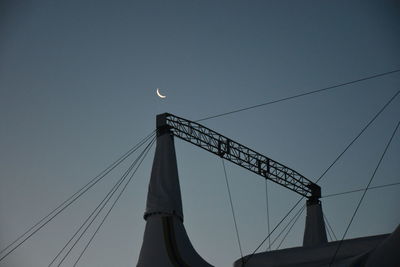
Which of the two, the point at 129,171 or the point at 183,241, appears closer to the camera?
the point at 183,241

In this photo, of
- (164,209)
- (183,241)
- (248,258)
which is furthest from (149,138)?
(248,258)

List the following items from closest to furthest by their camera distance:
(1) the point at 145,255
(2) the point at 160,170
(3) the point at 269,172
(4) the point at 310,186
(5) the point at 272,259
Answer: (5) the point at 272,259 → (1) the point at 145,255 → (2) the point at 160,170 → (3) the point at 269,172 → (4) the point at 310,186

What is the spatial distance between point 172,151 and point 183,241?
3192 millimetres

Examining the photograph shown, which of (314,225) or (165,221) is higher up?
(314,225)

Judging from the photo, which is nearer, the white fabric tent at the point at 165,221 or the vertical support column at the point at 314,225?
the white fabric tent at the point at 165,221

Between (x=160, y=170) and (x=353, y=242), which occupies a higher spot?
(x=160, y=170)

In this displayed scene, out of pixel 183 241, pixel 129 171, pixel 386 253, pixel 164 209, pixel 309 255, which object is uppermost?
pixel 129 171

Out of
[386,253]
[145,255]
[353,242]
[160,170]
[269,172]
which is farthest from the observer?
[269,172]

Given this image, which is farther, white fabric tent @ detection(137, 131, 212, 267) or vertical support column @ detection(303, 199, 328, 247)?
vertical support column @ detection(303, 199, 328, 247)

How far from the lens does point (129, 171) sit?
1650 cm

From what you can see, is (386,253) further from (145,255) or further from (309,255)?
(145,255)

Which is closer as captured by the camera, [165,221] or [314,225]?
[165,221]

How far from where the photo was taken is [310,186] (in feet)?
66.6

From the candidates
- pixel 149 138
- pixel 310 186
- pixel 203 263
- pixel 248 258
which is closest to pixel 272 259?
pixel 248 258
